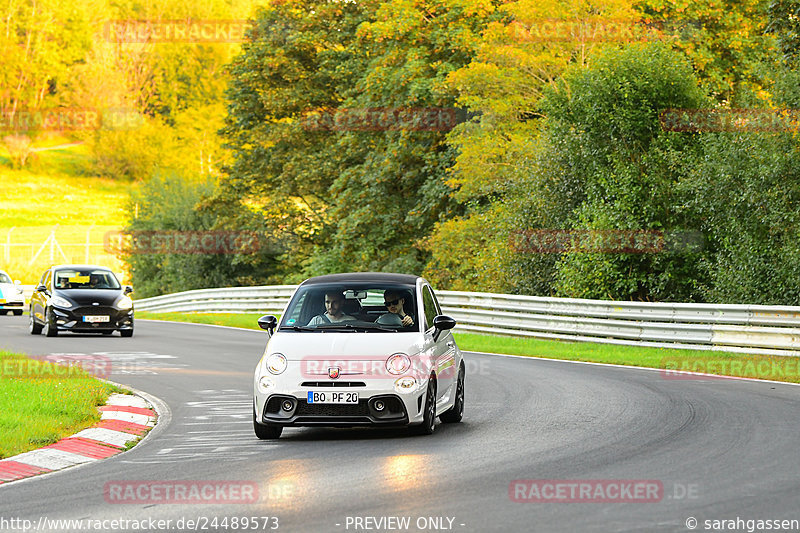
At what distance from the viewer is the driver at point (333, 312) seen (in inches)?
455

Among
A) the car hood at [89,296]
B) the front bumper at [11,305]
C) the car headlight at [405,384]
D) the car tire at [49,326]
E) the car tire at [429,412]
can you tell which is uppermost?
the car headlight at [405,384]

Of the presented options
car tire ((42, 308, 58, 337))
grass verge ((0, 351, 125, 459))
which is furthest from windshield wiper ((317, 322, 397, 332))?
car tire ((42, 308, 58, 337))

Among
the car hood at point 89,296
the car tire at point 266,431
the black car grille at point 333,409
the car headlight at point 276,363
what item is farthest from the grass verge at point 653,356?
the car headlight at point 276,363

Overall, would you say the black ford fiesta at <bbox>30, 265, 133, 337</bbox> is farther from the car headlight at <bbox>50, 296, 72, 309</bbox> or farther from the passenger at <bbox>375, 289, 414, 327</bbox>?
the passenger at <bbox>375, 289, 414, 327</bbox>

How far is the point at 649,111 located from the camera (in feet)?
94.0

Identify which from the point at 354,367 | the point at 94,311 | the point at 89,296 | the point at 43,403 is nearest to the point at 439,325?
the point at 354,367

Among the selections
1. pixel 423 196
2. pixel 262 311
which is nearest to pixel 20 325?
pixel 262 311

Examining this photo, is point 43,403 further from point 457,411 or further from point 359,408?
point 457,411

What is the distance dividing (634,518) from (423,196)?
37.5m

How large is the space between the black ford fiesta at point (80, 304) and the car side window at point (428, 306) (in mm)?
14798

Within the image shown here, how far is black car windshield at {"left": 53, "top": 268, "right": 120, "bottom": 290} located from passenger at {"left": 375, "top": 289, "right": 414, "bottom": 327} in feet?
54.0

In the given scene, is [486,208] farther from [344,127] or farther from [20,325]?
[20,325]

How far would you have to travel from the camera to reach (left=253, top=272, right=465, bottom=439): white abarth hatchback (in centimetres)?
1052

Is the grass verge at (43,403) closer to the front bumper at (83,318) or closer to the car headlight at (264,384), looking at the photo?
the car headlight at (264,384)
